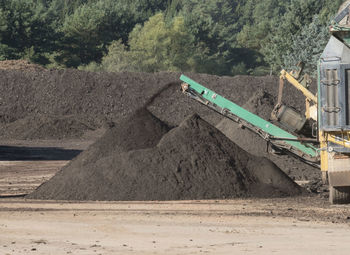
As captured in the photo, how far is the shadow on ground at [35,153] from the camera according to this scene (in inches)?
1286

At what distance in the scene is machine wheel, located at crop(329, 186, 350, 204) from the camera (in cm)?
1542

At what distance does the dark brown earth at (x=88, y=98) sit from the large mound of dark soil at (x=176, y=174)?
2501 centimetres

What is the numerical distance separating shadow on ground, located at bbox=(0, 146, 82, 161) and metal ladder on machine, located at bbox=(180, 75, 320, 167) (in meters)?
13.5

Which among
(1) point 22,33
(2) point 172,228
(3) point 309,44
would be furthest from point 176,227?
(1) point 22,33

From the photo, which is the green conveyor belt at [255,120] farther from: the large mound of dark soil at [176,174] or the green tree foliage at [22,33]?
the green tree foliage at [22,33]

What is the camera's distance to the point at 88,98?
50.7m

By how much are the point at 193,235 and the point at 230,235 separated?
0.53 m

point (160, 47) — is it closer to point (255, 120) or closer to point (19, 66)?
point (19, 66)

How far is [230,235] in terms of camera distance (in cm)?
1229

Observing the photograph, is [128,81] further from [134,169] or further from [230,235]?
[230,235]

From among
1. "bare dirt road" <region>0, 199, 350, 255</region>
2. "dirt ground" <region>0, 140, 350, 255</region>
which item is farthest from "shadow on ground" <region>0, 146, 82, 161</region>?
"bare dirt road" <region>0, 199, 350, 255</region>

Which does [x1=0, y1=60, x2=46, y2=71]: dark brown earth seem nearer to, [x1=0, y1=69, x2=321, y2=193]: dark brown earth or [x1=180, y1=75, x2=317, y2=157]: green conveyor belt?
[x1=0, y1=69, x2=321, y2=193]: dark brown earth

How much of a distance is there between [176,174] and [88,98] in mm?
34015

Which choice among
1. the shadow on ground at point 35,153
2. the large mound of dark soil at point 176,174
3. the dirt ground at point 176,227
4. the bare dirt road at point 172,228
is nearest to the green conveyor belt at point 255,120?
the large mound of dark soil at point 176,174
